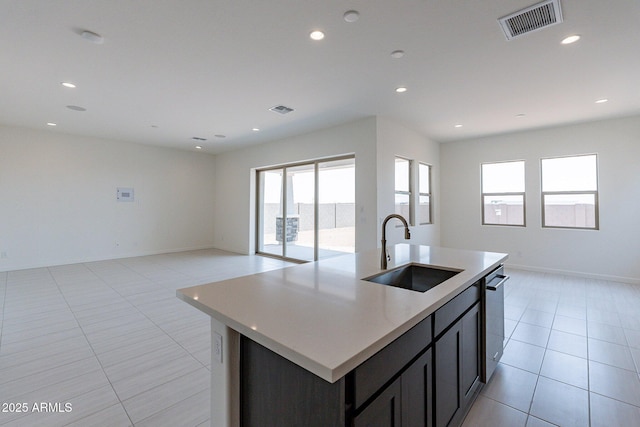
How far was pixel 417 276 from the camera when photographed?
2.10 meters

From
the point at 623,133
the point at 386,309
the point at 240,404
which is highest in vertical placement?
the point at 623,133

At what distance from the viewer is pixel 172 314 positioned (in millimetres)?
3330

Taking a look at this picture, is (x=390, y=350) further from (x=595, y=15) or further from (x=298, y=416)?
(x=595, y=15)

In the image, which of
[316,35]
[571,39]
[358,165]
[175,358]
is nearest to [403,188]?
[358,165]

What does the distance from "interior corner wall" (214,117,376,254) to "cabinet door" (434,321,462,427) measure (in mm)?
3275

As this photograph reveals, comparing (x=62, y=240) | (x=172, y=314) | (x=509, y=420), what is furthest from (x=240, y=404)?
(x=62, y=240)

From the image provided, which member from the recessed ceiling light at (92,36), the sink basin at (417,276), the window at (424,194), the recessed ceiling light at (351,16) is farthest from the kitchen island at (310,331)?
the window at (424,194)

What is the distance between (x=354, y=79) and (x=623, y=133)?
4793 mm

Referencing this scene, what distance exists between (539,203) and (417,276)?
16.3 ft

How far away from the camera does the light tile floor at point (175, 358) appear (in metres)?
1.80

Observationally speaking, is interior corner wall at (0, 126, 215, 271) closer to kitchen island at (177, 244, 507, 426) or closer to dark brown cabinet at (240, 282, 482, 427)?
kitchen island at (177, 244, 507, 426)

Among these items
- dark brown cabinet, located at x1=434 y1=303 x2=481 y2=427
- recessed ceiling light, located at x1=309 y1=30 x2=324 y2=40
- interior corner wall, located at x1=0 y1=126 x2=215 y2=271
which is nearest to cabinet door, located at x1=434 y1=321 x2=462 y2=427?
dark brown cabinet, located at x1=434 y1=303 x2=481 y2=427

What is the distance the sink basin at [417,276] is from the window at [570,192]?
4925 millimetres

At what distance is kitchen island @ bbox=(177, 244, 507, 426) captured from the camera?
870mm
